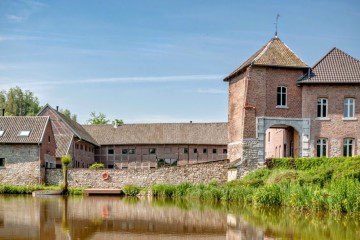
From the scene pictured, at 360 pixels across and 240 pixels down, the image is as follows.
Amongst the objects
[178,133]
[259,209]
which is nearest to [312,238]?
[259,209]

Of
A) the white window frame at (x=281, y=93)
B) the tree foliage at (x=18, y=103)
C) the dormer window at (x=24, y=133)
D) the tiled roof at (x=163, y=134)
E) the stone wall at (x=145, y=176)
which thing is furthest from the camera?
the tree foliage at (x=18, y=103)

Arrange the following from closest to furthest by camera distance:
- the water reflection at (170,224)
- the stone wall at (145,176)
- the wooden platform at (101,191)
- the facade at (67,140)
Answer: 1. the water reflection at (170,224)
2. the wooden platform at (101,191)
3. the stone wall at (145,176)
4. the facade at (67,140)

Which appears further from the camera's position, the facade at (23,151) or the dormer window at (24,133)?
the dormer window at (24,133)

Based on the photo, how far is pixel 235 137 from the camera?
1423 inches

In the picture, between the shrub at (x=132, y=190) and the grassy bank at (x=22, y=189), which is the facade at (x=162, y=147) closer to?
the grassy bank at (x=22, y=189)

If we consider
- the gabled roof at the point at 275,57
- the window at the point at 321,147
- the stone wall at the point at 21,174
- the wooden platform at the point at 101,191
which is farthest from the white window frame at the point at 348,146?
the stone wall at the point at 21,174

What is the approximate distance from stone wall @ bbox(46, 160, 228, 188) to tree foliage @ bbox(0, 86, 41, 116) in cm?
5049

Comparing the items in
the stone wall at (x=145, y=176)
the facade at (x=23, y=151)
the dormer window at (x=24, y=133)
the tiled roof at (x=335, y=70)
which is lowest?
the stone wall at (x=145, y=176)

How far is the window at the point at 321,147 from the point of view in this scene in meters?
33.5

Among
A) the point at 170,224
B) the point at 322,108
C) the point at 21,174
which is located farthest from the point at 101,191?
the point at 170,224

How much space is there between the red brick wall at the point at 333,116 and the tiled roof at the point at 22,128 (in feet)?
61.2

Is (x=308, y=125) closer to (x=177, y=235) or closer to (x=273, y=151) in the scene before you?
(x=273, y=151)

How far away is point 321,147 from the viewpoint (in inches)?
1323

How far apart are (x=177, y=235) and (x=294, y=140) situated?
22.9m
